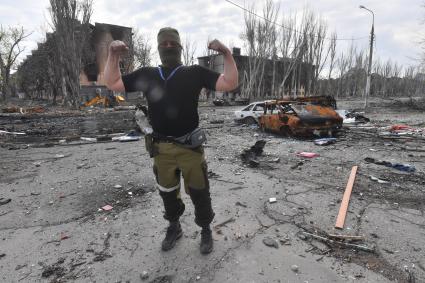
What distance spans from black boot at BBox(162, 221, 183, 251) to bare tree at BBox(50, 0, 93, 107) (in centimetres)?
2335

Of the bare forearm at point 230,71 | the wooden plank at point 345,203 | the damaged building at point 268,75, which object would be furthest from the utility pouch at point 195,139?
the damaged building at point 268,75

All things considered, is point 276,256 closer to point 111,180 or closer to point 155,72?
point 155,72

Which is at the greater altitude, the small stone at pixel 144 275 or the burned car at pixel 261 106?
the burned car at pixel 261 106

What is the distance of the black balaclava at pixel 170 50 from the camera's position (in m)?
2.34

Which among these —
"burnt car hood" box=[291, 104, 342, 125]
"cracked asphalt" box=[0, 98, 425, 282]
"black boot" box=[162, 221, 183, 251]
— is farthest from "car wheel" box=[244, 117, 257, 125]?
"black boot" box=[162, 221, 183, 251]

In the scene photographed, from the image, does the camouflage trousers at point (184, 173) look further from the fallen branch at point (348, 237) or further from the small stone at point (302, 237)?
the fallen branch at point (348, 237)

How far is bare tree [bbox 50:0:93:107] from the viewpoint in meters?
21.4

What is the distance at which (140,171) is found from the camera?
18.1 feet

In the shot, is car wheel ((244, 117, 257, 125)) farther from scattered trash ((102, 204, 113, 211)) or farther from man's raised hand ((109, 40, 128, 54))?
man's raised hand ((109, 40, 128, 54))

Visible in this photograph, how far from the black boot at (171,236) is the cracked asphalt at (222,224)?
0.08m

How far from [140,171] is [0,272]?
3146 mm

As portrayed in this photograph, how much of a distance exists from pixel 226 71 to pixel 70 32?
23920mm

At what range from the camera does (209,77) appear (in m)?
2.36

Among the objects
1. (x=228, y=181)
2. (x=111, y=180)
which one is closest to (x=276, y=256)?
(x=228, y=181)
